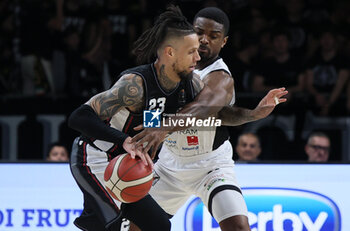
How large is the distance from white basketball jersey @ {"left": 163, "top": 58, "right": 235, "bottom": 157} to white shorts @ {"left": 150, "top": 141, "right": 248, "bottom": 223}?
0.04m

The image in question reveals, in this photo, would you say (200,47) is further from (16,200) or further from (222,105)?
(16,200)

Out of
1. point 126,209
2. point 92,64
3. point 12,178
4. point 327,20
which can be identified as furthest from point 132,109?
point 327,20

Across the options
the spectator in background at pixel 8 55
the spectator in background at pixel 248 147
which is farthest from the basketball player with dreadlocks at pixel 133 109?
the spectator in background at pixel 8 55

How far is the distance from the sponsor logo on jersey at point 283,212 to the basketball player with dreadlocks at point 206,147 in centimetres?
43

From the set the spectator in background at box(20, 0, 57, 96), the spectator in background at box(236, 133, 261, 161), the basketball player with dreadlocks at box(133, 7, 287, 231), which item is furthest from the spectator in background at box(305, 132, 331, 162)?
the spectator in background at box(20, 0, 57, 96)

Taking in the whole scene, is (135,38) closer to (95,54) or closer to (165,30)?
(95,54)

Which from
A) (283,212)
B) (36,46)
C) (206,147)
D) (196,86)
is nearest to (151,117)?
(196,86)

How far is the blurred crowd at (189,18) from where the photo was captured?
275 inches

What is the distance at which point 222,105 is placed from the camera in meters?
4.71

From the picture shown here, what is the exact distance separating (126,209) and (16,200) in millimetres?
1181

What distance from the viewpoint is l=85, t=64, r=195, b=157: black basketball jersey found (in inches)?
174

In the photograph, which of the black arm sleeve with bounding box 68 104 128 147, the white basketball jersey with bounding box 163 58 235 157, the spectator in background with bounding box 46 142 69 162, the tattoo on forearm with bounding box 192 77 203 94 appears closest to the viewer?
the black arm sleeve with bounding box 68 104 128 147

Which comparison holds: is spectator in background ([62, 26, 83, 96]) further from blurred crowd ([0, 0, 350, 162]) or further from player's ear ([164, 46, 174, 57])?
player's ear ([164, 46, 174, 57])

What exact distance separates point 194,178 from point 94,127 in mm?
880
